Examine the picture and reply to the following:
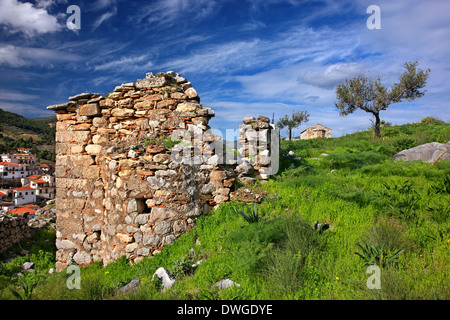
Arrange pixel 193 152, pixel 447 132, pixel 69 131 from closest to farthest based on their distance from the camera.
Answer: pixel 193 152, pixel 69 131, pixel 447 132

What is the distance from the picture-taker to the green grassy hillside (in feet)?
10.5

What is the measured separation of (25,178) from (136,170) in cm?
6334

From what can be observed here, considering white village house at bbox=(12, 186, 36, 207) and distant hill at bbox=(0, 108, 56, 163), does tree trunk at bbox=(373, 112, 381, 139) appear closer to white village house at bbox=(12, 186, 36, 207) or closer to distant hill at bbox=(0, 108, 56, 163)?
white village house at bbox=(12, 186, 36, 207)

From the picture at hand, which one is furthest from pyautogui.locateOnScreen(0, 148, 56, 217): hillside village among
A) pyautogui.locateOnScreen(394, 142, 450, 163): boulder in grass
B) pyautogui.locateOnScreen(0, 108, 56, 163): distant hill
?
pyautogui.locateOnScreen(394, 142, 450, 163): boulder in grass

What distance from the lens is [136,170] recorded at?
567 centimetres

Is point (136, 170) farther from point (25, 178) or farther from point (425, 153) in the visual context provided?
point (25, 178)

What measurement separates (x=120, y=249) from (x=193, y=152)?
2.81m

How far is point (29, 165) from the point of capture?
56688 mm

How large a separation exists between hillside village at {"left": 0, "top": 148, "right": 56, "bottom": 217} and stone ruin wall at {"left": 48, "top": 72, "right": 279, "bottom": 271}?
48050 mm

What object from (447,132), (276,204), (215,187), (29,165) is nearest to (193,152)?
(215,187)

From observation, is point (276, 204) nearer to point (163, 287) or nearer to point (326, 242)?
point (326, 242)

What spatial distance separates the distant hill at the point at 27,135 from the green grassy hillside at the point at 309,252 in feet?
211

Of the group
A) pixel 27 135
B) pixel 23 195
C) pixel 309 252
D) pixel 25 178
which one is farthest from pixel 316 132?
pixel 27 135

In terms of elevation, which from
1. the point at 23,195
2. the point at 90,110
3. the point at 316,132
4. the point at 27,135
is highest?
the point at 27,135
